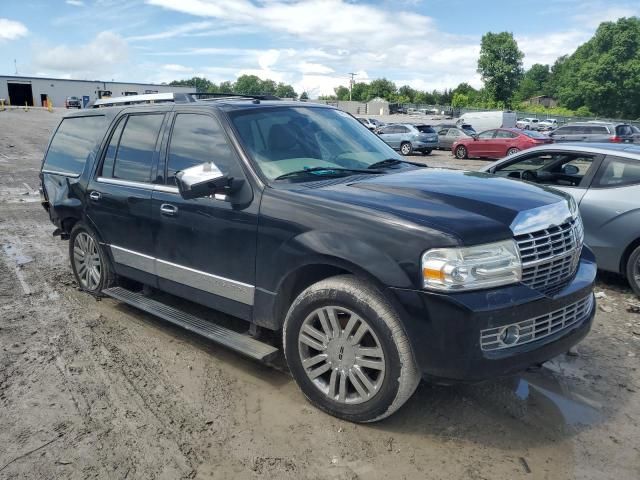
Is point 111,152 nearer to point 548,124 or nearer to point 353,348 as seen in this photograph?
point 353,348

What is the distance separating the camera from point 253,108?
4129 mm

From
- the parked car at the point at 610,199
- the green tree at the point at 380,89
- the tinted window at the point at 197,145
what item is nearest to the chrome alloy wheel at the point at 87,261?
the tinted window at the point at 197,145

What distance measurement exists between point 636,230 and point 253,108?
416 cm

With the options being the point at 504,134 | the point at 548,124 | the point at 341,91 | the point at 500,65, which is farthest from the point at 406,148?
the point at 341,91

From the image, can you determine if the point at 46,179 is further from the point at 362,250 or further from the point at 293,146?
the point at 362,250

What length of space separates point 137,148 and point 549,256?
11.1 ft

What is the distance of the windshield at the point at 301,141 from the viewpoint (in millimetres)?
3832

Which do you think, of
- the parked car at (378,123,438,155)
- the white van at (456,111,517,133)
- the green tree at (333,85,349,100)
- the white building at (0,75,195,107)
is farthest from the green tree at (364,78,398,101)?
the parked car at (378,123,438,155)

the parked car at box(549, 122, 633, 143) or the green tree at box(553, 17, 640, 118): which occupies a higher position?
the green tree at box(553, 17, 640, 118)

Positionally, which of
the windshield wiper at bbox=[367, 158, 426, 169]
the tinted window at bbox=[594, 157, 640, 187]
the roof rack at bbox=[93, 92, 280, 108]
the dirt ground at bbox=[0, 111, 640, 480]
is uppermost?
the roof rack at bbox=[93, 92, 280, 108]

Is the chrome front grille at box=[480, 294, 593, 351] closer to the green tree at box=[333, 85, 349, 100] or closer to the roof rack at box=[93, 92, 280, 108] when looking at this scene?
the roof rack at box=[93, 92, 280, 108]

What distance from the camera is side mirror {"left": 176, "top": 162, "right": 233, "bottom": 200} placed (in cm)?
345

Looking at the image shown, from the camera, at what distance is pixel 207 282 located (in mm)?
3922

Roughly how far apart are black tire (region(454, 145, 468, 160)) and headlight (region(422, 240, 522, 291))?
24.3 m
